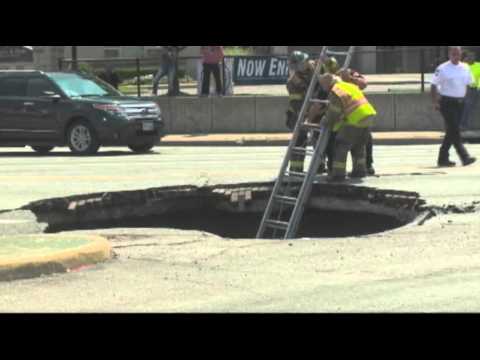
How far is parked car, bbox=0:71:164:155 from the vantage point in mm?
19375

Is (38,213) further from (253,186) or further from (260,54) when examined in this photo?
(260,54)

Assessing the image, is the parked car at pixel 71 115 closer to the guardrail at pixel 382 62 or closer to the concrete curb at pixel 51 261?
the guardrail at pixel 382 62

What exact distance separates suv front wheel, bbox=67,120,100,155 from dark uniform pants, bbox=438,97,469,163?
7706 mm

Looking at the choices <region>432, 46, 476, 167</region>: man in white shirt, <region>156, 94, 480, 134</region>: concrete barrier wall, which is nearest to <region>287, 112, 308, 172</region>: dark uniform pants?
<region>432, 46, 476, 167</region>: man in white shirt

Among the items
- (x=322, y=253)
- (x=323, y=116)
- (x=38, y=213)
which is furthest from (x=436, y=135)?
(x=322, y=253)

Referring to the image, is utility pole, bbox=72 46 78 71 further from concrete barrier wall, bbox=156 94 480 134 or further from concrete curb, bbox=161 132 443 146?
concrete curb, bbox=161 132 443 146

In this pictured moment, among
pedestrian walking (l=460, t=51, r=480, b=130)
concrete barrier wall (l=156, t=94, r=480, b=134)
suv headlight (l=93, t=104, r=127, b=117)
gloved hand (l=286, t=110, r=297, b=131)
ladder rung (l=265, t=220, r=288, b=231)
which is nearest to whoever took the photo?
ladder rung (l=265, t=220, r=288, b=231)

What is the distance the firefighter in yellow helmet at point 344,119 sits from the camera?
12.8 m

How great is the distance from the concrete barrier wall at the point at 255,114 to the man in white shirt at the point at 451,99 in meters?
9.16

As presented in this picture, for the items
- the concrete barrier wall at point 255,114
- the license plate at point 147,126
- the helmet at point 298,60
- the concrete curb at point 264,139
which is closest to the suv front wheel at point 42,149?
the license plate at point 147,126

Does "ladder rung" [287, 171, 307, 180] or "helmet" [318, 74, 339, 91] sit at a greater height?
"helmet" [318, 74, 339, 91]

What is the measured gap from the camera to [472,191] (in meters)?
11.9

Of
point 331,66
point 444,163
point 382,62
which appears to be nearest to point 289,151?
point 331,66

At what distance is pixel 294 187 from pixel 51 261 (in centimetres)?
584
